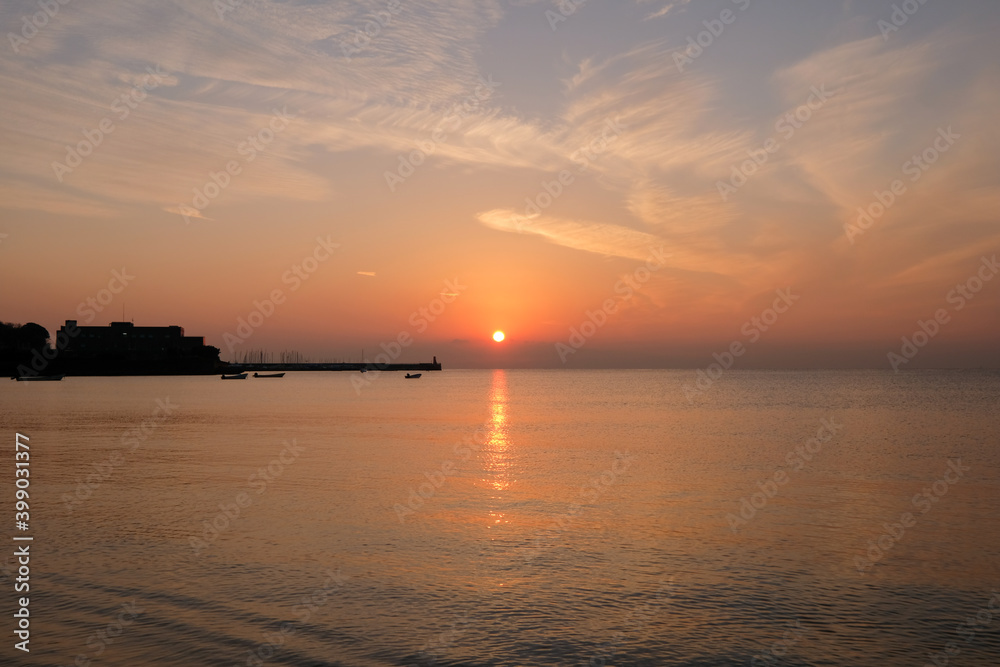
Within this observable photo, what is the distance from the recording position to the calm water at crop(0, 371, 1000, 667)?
15164 millimetres

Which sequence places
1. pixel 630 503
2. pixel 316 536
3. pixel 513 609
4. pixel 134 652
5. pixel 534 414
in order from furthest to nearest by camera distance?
pixel 534 414 → pixel 630 503 → pixel 316 536 → pixel 513 609 → pixel 134 652

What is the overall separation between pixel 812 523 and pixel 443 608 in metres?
16.4

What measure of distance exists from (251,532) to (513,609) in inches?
458

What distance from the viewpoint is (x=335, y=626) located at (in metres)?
16.1

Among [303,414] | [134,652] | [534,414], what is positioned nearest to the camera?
[134,652]

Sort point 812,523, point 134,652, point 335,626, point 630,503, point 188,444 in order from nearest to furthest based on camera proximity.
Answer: point 134,652, point 335,626, point 812,523, point 630,503, point 188,444

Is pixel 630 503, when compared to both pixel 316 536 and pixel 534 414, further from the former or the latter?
pixel 534 414

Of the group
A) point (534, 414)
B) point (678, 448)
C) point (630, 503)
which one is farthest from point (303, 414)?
point (630, 503)

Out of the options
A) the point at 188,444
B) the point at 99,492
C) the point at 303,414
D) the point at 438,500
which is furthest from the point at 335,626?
the point at 303,414

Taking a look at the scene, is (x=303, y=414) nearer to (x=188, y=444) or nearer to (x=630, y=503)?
(x=188, y=444)

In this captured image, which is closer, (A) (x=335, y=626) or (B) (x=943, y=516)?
(A) (x=335, y=626)

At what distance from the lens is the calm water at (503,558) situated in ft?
49.8

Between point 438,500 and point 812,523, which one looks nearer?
point 812,523

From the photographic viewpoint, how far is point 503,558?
21672 millimetres
